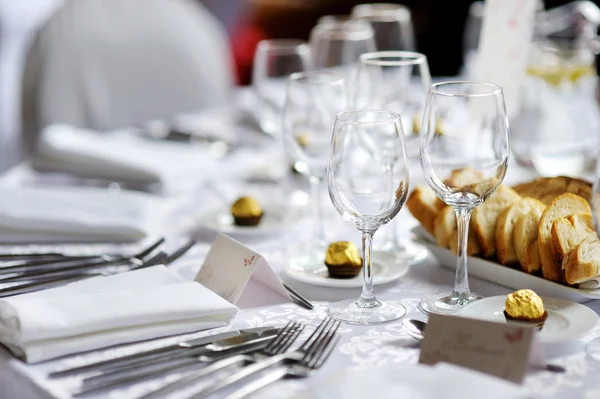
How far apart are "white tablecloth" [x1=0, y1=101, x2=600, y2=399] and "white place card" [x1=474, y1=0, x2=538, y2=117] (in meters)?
0.46

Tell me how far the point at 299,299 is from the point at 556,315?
301mm

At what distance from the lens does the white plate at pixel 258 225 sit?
1303mm

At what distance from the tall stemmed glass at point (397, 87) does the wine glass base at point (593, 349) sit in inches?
12.8

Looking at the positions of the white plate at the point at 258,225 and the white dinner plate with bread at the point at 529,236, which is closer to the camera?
the white dinner plate with bread at the point at 529,236

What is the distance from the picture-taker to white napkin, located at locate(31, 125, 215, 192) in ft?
5.22

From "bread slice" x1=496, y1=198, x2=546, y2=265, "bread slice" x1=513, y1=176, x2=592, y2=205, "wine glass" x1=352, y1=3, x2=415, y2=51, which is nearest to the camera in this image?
"bread slice" x1=496, y1=198, x2=546, y2=265

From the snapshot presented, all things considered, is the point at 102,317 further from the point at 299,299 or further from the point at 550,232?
the point at 550,232

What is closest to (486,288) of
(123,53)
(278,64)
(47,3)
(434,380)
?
(434,380)

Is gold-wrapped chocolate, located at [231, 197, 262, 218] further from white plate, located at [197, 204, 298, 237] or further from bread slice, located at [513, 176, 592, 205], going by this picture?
bread slice, located at [513, 176, 592, 205]

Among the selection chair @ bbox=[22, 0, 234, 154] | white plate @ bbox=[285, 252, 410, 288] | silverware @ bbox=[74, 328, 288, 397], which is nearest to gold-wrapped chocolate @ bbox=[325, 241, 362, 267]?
white plate @ bbox=[285, 252, 410, 288]

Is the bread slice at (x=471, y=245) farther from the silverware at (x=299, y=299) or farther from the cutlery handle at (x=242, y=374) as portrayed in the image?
the cutlery handle at (x=242, y=374)

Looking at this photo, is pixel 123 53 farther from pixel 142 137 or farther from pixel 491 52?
pixel 491 52

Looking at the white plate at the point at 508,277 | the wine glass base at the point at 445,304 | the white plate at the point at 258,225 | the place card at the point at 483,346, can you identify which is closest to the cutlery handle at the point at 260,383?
the place card at the point at 483,346

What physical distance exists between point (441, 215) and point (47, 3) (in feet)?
12.6
